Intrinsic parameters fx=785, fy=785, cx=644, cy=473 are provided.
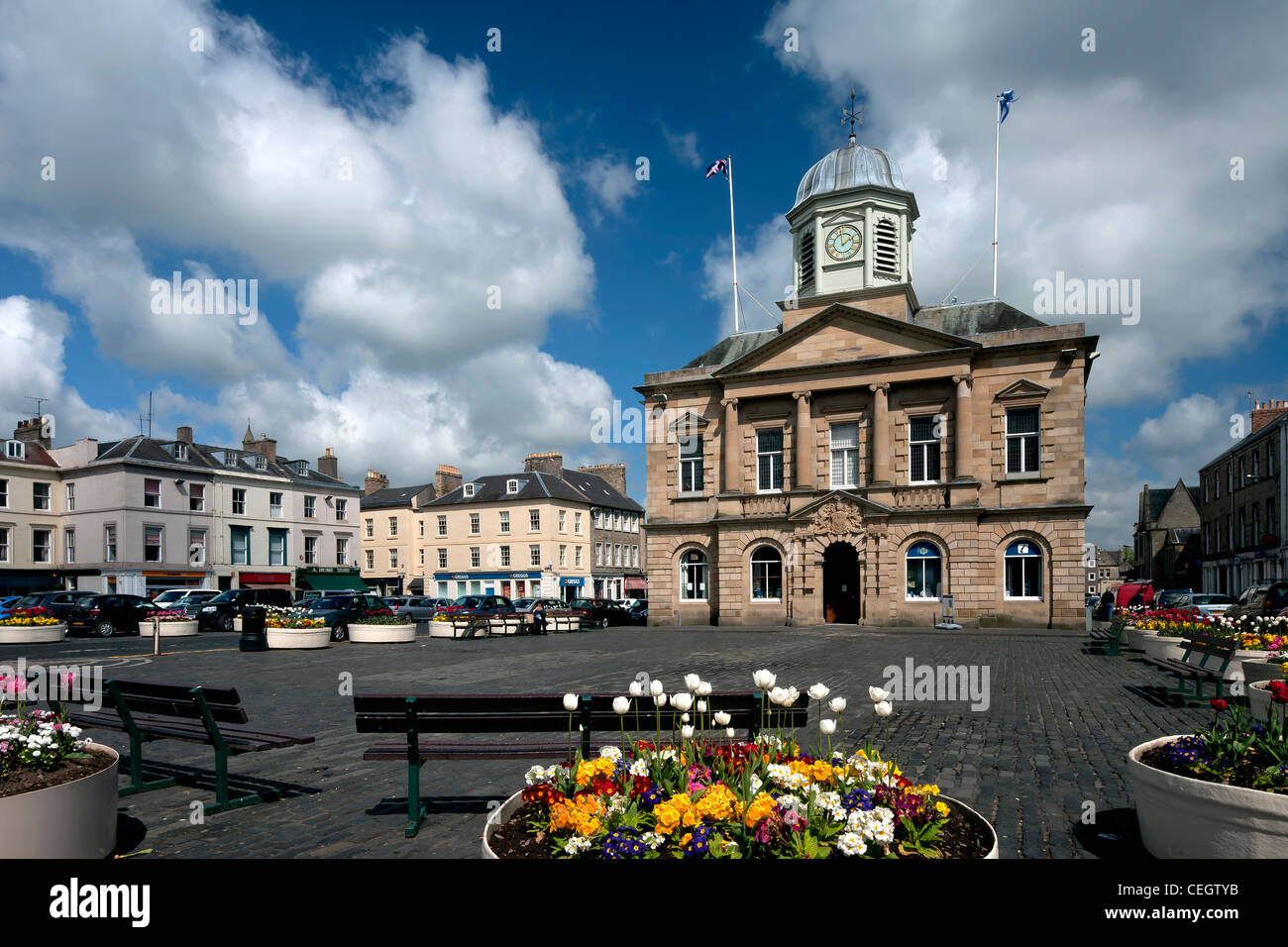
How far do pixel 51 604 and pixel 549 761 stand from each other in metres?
30.5

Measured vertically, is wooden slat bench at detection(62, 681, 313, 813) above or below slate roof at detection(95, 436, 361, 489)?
below

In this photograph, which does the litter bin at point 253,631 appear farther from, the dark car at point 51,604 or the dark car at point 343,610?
the dark car at point 51,604

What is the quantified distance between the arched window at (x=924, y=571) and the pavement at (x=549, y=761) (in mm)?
8343

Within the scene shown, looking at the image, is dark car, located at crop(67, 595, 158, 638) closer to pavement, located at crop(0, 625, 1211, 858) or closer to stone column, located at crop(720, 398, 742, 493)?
pavement, located at crop(0, 625, 1211, 858)

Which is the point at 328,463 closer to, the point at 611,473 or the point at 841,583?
the point at 611,473

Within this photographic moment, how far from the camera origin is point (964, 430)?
103ft

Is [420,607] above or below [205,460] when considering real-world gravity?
below

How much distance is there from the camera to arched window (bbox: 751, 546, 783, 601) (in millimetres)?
34500

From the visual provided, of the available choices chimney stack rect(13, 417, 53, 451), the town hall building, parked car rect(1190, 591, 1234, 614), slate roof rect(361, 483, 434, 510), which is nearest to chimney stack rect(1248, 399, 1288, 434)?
parked car rect(1190, 591, 1234, 614)

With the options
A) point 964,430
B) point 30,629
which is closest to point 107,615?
point 30,629

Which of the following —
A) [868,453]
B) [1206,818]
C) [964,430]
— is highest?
[964,430]

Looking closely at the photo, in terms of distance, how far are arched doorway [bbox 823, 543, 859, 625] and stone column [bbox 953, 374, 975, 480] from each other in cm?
575

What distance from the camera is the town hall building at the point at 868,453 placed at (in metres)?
30.8
